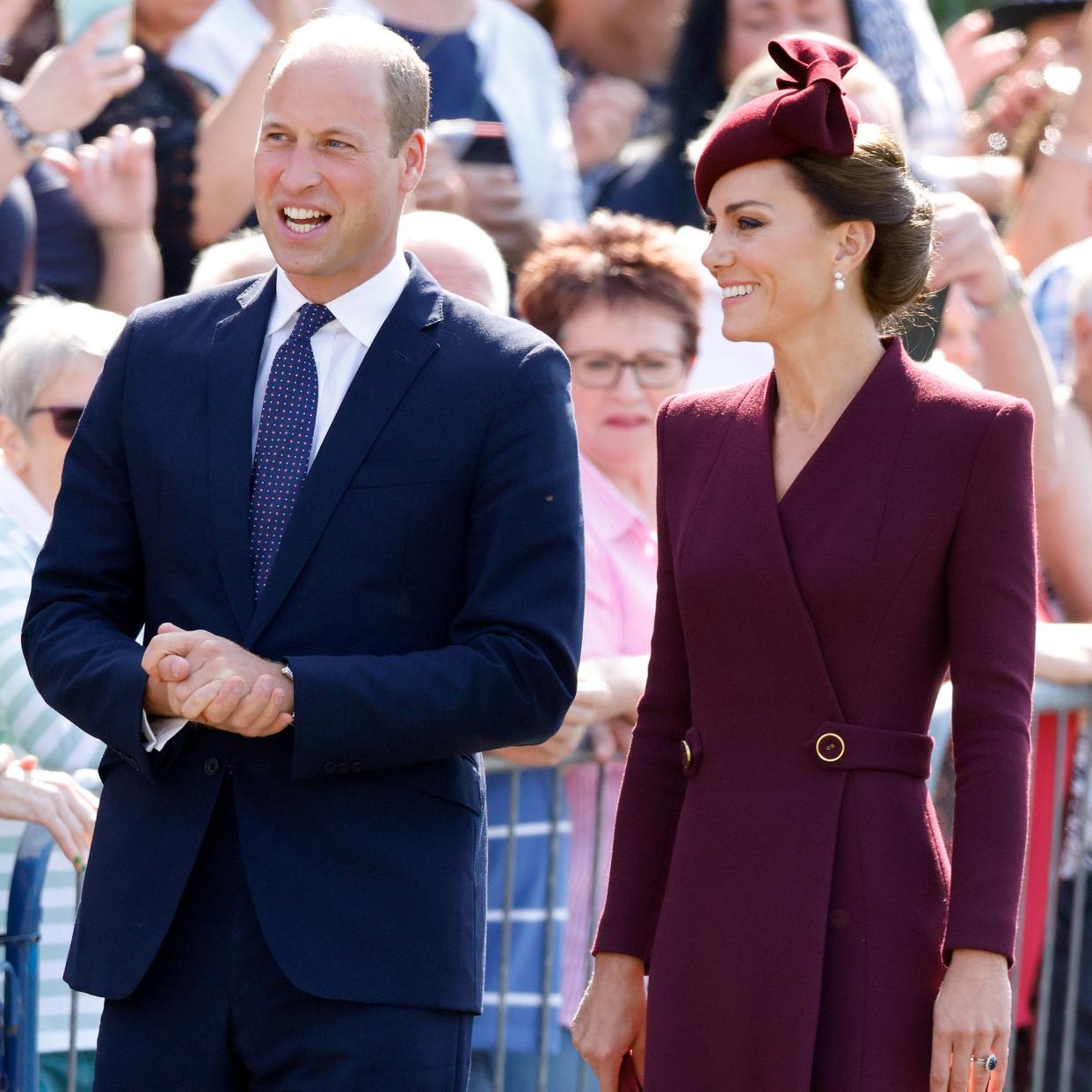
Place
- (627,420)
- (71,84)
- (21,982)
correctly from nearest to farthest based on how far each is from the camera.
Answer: (21,982) → (627,420) → (71,84)

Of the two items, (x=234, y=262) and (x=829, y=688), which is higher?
(x=234, y=262)

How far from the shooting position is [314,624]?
105 inches

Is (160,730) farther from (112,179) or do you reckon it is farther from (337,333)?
(112,179)

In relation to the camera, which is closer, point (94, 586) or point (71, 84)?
point (94, 586)

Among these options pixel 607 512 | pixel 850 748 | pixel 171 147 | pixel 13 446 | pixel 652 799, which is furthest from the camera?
pixel 171 147

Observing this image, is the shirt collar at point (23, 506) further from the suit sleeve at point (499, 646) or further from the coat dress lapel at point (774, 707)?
the coat dress lapel at point (774, 707)

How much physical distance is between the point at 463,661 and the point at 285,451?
1.34ft

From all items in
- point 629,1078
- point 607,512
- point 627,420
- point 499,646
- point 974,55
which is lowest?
point 629,1078

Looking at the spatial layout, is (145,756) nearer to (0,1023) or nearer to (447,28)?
(0,1023)

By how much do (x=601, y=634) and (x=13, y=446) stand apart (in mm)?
1326

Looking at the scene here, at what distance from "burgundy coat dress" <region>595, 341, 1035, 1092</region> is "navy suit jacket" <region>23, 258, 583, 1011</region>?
27 cm

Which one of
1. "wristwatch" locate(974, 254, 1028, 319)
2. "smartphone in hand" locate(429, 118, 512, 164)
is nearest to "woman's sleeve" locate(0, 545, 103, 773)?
"smartphone in hand" locate(429, 118, 512, 164)

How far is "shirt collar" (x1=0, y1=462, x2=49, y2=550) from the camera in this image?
157 inches

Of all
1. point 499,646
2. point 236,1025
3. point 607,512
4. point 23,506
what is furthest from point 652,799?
point 23,506
